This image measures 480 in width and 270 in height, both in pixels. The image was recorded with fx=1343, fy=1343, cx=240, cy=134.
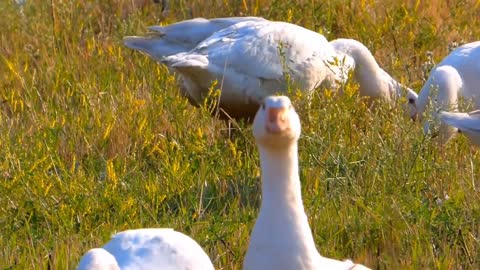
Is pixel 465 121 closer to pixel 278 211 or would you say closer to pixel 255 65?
pixel 255 65

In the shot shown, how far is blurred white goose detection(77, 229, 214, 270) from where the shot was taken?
4570mm

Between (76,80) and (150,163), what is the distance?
151 cm

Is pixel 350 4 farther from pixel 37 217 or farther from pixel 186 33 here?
pixel 37 217

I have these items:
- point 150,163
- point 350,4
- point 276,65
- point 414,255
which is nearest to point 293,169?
point 414,255

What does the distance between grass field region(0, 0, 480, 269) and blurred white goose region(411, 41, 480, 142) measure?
353 mm

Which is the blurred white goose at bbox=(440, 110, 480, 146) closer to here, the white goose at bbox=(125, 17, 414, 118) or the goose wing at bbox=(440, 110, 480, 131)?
the goose wing at bbox=(440, 110, 480, 131)

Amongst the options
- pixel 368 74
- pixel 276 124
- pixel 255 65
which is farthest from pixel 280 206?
pixel 368 74

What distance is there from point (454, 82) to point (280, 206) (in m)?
3.52

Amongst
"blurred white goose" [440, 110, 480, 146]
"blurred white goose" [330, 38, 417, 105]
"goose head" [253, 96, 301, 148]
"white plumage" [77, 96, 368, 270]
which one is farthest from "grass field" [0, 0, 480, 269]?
"goose head" [253, 96, 301, 148]

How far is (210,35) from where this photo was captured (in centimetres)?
802

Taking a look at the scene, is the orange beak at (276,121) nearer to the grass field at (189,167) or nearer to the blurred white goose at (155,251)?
the blurred white goose at (155,251)

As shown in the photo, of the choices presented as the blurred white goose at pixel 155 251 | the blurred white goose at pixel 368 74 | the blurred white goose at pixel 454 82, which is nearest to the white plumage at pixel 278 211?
the blurred white goose at pixel 155 251

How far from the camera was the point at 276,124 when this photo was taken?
13.2 ft

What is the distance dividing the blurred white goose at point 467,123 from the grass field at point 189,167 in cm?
15
